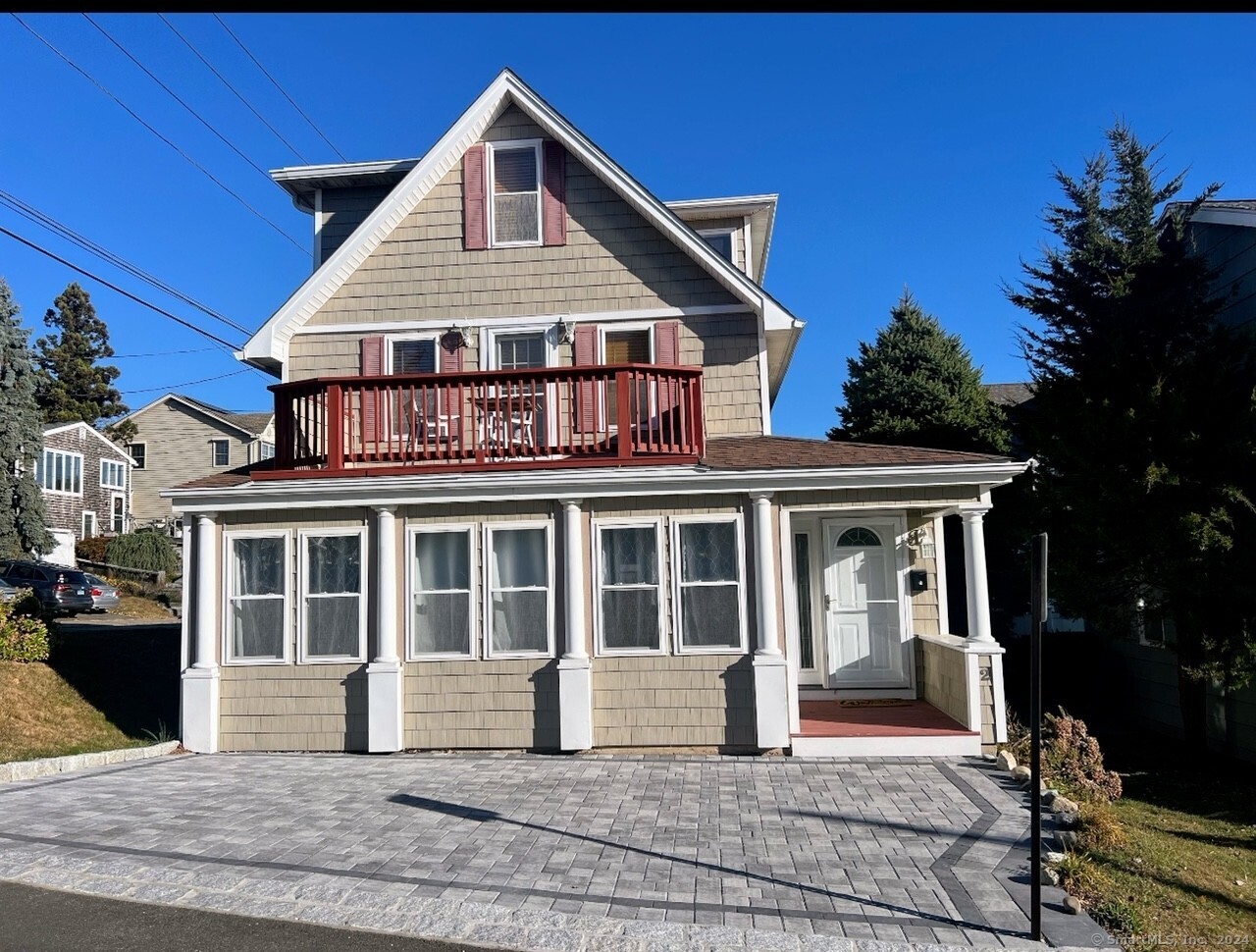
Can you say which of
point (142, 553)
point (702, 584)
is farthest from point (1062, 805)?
point (142, 553)

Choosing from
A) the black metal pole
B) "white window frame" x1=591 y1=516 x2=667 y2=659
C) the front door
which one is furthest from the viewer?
the front door

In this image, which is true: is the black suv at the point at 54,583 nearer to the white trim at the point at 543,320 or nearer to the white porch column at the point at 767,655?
the white trim at the point at 543,320

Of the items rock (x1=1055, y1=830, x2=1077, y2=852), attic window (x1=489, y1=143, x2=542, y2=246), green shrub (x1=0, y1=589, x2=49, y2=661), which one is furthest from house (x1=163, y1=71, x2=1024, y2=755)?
green shrub (x1=0, y1=589, x2=49, y2=661)

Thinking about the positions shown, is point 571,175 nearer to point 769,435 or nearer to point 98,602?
point 769,435

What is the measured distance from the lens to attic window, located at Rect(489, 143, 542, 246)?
12938 mm

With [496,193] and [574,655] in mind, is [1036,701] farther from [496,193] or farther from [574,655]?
[496,193]

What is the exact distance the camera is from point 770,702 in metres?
9.98

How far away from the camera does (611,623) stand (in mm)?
10430

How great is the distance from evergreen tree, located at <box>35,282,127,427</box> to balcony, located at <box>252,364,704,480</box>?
44.5 meters

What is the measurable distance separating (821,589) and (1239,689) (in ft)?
18.1

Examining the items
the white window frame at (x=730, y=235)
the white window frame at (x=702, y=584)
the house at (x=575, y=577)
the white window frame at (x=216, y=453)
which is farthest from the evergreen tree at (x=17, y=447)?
the white window frame at (x=702, y=584)

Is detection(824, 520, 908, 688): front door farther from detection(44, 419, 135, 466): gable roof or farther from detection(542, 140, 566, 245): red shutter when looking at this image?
detection(44, 419, 135, 466): gable roof

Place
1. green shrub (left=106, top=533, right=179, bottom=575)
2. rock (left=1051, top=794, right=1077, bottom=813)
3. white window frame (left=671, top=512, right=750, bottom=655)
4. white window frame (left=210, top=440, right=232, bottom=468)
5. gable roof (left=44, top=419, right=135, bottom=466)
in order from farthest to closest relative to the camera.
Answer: white window frame (left=210, top=440, right=232, bottom=468) → gable roof (left=44, top=419, right=135, bottom=466) → green shrub (left=106, top=533, right=179, bottom=575) → white window frame (left=671, top=512, right=750, bottom=655) → rock (left=1051, top=794, right=1077, bottom=813)

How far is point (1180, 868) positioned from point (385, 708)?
7.65 metres
